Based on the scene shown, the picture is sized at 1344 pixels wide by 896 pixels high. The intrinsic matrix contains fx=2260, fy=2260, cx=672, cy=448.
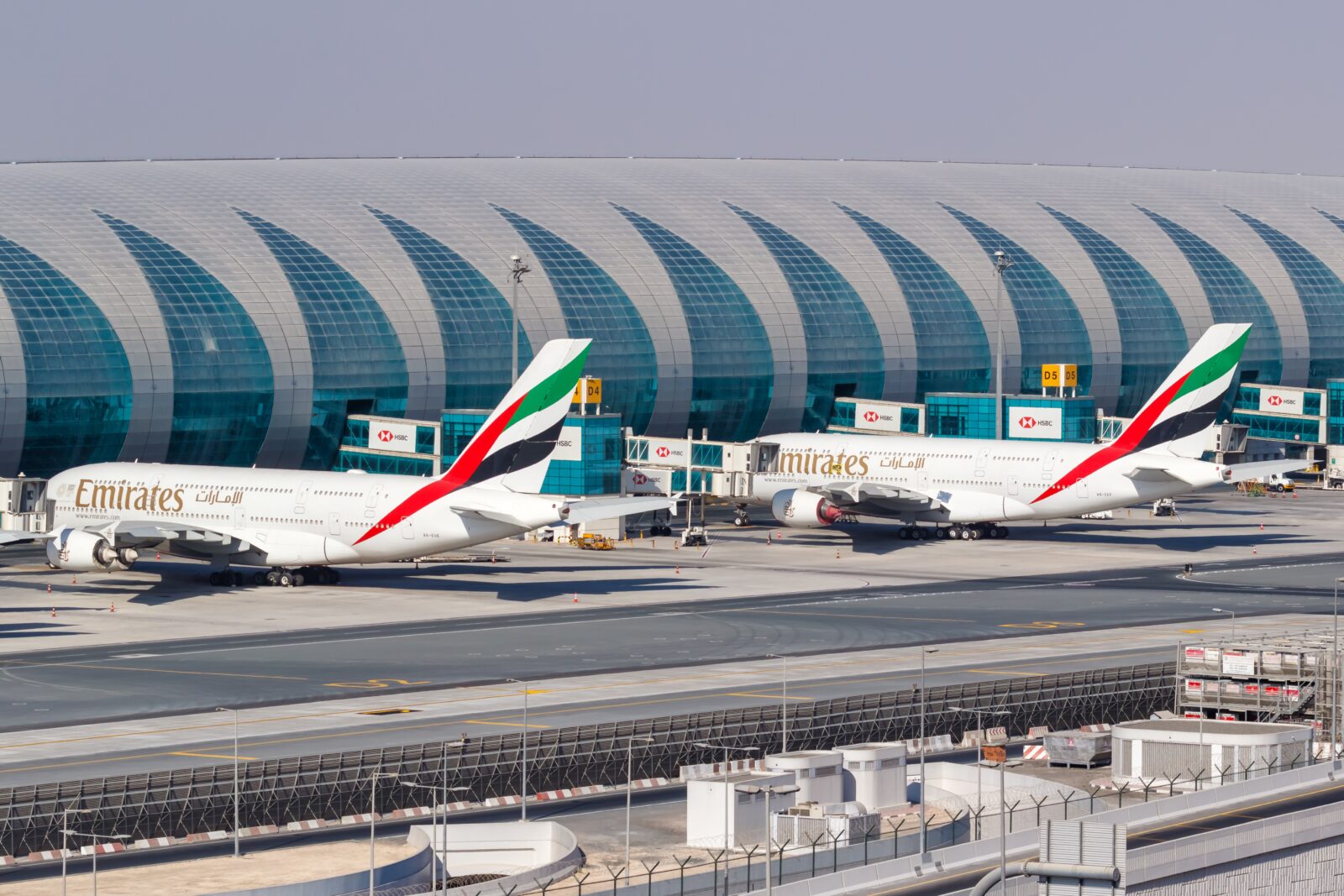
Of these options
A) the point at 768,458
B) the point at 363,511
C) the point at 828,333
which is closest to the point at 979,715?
the point at 363,511

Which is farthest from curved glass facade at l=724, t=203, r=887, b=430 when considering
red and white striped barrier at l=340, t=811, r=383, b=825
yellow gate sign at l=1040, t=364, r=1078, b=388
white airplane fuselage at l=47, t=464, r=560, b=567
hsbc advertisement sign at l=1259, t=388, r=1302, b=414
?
red and white striped barrier at l=340, t=811, r=383, b=825

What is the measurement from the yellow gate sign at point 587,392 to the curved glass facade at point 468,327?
12.3m

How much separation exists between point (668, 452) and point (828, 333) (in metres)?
24.1

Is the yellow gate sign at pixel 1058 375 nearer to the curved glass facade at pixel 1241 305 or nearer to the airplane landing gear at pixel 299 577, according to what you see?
the curved glass facade at pixel 1241 305

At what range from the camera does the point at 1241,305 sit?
16325 centimetres

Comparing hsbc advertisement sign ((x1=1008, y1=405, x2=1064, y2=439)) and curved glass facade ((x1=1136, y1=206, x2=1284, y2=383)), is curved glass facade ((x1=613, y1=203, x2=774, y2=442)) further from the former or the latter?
curved glass facade ((x1=1136, y1=206, x2=1284, y2=383))

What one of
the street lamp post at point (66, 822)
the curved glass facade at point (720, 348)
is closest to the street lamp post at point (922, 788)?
the street lamp post at point (66, 822)

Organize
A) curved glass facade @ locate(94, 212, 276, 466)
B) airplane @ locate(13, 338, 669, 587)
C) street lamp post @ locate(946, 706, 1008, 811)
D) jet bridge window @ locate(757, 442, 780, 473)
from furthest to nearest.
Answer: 1. curved glass facade @ locate(94, 212, 276, 466)
2. jet bridge window @ locate(757, 442, 780, 473)
3. airplane @ locate(13, 338, 669, 587)
4. street lamp post @ locate(946, 706, 1008, 811)

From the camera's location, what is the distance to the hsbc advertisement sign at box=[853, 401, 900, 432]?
461 feet

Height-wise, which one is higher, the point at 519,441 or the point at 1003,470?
the point at 519,441

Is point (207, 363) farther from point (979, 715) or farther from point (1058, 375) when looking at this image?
point (979, 715)

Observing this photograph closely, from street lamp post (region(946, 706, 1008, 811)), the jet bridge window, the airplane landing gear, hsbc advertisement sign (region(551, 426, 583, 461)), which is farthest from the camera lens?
the jet bridge window

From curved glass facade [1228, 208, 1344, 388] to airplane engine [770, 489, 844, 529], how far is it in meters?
70.0

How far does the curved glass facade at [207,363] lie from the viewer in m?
121
